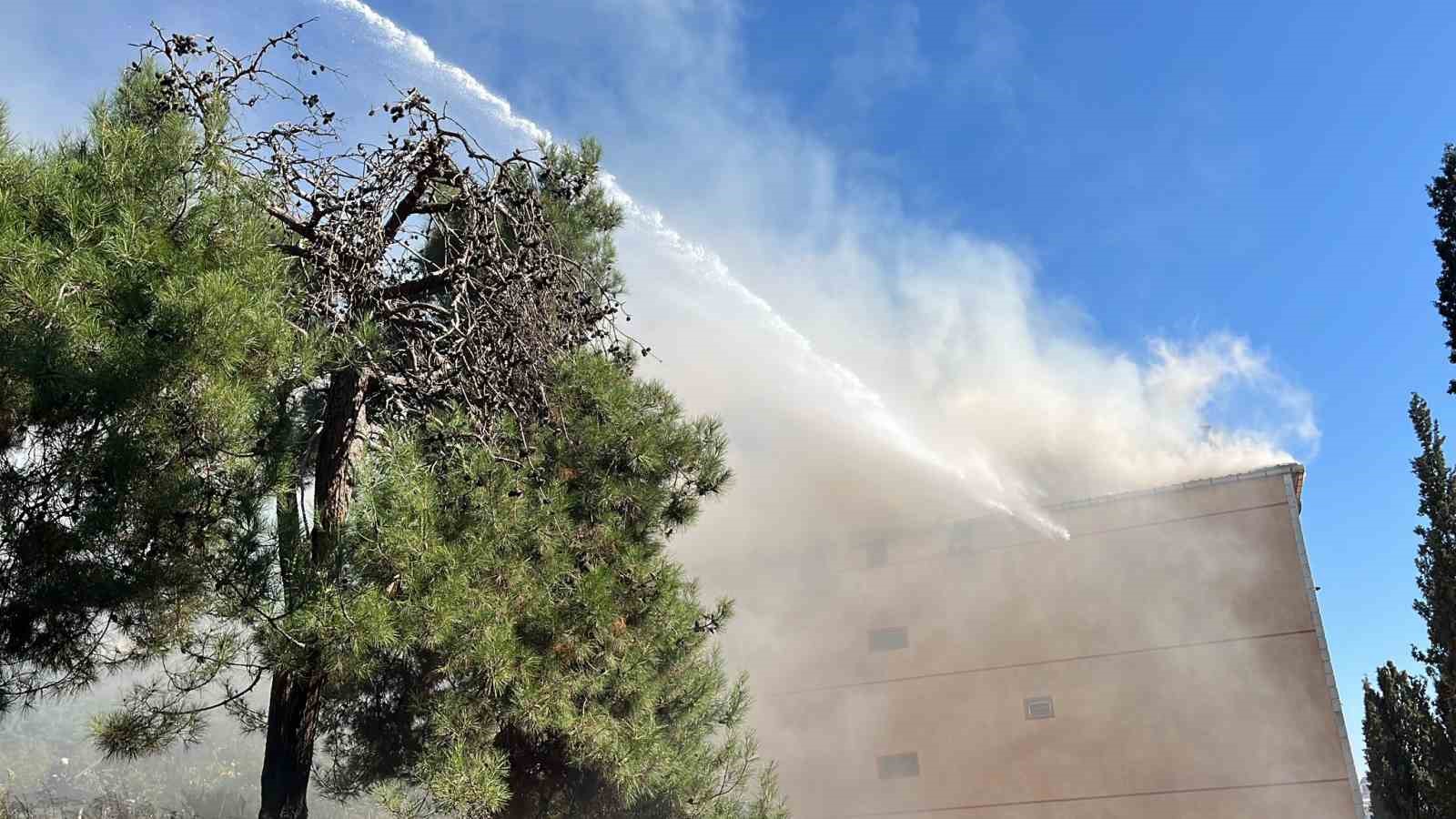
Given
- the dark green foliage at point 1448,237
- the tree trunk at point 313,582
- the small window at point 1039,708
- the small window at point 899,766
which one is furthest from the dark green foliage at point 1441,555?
the tree trunk at point 313,582

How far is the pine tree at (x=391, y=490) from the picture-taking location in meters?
4.88

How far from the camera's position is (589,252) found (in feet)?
31.7

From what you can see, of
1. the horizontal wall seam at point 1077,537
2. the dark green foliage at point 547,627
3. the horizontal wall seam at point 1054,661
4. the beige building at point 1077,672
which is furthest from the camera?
the horizontal wall seam at point 1077,537

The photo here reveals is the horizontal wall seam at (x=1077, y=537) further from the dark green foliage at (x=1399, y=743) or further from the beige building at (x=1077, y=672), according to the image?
the dark green foliage at (x=1399, y=743)

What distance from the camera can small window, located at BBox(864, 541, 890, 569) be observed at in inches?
915

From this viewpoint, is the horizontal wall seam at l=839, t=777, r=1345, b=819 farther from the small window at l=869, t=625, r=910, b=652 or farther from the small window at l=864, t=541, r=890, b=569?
the small window at l=864, t=541, r=890, b=569

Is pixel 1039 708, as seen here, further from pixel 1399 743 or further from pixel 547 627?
pixel 547 627

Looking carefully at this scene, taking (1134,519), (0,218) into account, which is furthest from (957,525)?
(0,218)

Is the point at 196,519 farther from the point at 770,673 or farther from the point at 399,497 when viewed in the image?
the point at 770,673

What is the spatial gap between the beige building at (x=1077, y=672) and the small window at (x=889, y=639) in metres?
0.04

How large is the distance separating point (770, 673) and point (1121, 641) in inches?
309

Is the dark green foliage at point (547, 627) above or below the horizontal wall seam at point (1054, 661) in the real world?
below

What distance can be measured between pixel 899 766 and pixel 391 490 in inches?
717

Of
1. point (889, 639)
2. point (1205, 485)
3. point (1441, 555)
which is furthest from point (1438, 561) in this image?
point (889, 639)
